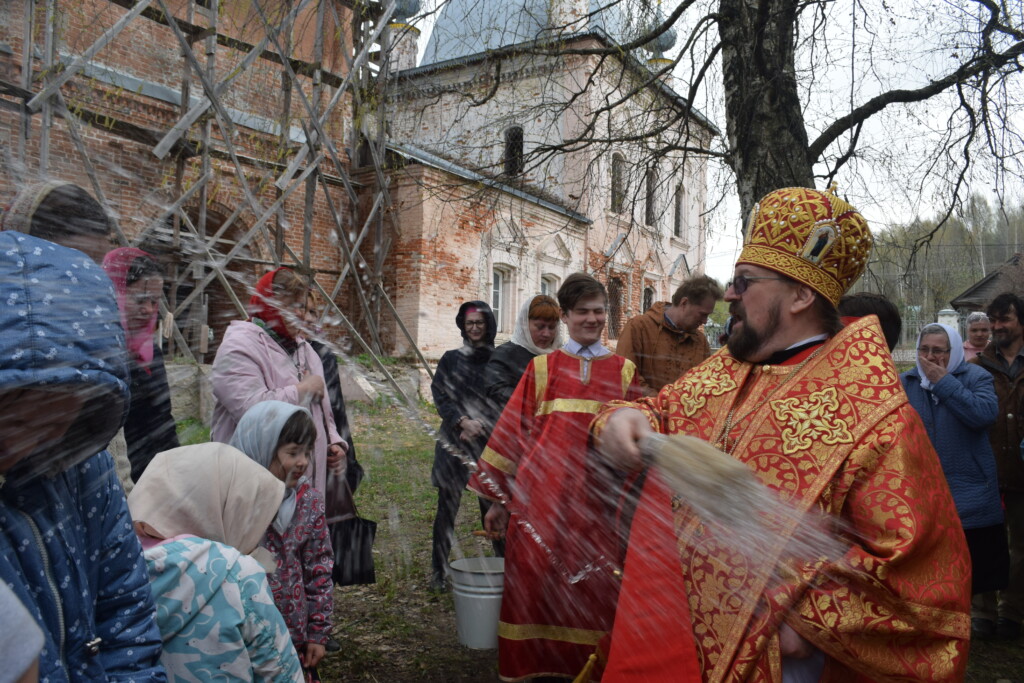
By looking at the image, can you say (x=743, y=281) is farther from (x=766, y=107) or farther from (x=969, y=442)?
(x=766, y=107)

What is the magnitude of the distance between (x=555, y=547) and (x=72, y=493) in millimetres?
2354

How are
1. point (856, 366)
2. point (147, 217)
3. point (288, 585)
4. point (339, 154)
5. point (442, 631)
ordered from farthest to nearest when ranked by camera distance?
point (339, 154)
point (147, 217)
point (442, 631)
point (288, 585)
point (856, 366)

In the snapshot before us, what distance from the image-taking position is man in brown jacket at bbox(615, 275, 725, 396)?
4.86 m

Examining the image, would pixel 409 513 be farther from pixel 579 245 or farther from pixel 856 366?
pixel 579 245

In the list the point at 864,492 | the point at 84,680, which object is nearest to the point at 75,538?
the point at 84,680

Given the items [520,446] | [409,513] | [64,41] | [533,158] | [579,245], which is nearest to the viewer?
[520,446]

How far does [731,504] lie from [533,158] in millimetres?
5444

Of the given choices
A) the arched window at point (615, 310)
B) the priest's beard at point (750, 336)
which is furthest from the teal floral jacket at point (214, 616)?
the arched window at point (615, 310)

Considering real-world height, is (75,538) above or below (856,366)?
below

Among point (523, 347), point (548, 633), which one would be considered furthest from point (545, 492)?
point (523, 347)

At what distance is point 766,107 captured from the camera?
19.1 feet

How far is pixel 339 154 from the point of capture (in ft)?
50.5

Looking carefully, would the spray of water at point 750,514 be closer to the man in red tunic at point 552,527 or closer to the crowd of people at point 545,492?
the crowd of people at point 545,492

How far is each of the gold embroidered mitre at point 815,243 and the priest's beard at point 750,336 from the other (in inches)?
4.7
